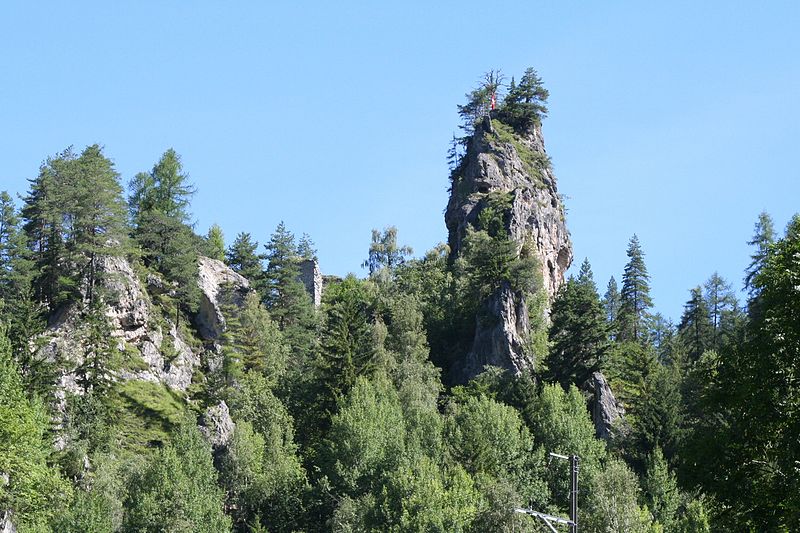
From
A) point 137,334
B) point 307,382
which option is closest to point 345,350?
point 307,382

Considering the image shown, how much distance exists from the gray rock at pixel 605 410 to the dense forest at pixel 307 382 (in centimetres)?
13

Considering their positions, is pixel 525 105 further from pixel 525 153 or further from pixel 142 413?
pixel 142 413

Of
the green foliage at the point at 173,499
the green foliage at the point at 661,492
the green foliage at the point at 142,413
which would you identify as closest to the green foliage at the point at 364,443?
the green foliage at the point at 173,499

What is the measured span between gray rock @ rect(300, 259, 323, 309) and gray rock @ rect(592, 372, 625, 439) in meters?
44.5

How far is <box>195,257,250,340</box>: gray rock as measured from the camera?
85.4 metres

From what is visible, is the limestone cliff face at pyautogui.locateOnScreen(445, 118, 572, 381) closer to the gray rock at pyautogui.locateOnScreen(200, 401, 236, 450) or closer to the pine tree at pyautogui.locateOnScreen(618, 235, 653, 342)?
the pine tree at pyautogui.locateOnScreen(618, 235, 653, 342)

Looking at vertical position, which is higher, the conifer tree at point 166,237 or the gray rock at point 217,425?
the conifer tree at point 166,237

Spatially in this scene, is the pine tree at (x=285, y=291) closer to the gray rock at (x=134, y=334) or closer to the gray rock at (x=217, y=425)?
the gray rock at (x=134, y=334)

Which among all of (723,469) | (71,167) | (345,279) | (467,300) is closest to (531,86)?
(345,279)

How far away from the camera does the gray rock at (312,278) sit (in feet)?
381

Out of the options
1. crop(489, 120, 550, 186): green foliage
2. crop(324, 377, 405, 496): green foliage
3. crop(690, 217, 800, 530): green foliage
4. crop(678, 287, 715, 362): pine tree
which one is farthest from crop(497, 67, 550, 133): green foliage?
crop(690, 217, 800, 530): green foliage

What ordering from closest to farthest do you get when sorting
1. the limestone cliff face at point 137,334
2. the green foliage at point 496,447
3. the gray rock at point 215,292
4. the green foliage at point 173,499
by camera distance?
the green foliage at point 173,499 < the green foliage at point 496,447 < the limestone cliff face at point 137,334 < the gray rock at point 215,292

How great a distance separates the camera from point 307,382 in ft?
253

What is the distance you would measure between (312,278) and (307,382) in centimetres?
3994
